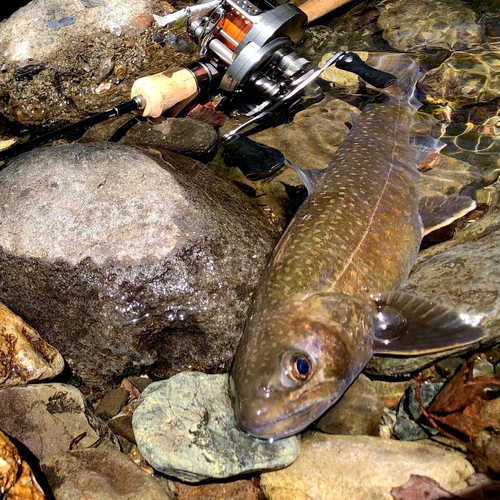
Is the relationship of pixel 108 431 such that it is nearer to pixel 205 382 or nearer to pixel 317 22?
pixel 205 382

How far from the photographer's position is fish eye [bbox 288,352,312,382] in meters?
3.17

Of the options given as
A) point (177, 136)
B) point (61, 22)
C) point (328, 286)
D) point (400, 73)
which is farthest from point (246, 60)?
point (61, 22)

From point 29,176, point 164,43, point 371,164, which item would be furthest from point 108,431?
point 164,43

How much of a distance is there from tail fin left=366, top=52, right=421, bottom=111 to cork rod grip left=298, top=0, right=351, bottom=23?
136cm

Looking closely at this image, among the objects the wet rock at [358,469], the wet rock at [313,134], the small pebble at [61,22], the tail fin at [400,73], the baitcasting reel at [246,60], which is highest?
the small pebble at [61,22]

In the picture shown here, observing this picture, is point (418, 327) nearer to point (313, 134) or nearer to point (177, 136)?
point (313, 134)

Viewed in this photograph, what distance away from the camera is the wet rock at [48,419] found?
357 centimetres

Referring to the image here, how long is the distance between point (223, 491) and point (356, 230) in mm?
2173

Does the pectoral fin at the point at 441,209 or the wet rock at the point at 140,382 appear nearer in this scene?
the wet rock at the point at 140,382

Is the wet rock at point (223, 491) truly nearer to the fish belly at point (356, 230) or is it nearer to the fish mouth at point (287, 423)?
the fish mouth at point (287, 423)

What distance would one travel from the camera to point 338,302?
3.54 m

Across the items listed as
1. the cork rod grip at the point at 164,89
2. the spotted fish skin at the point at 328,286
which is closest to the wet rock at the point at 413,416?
the spotted fish skin at the point at 328,286

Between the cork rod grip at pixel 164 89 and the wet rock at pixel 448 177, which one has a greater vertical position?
the cork rod grip at pixel 164 89

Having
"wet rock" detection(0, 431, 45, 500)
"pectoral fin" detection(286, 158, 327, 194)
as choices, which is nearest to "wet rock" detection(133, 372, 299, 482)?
"wet rock" detection(0, 431, 45, 500)
